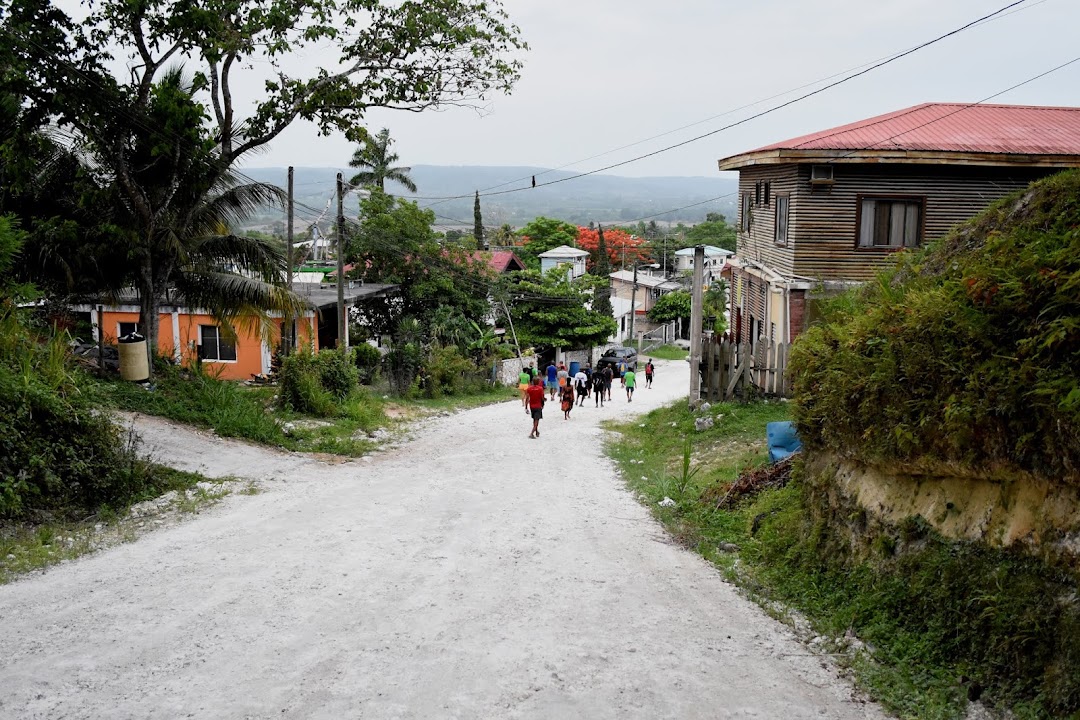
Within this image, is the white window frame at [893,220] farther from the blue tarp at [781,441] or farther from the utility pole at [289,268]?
the utility pole at [289,268]

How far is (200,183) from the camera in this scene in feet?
61.6

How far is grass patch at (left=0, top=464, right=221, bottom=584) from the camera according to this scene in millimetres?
9023

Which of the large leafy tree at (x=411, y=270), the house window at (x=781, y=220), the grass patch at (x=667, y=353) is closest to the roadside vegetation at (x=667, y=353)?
the grass patch at (x=667, y=353)

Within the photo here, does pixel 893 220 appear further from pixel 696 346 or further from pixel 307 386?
pixel 307 386

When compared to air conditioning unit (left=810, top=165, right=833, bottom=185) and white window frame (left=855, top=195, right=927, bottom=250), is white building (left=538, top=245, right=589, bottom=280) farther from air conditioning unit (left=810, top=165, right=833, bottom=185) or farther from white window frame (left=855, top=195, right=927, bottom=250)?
air conditioning unit (left=810, top=165, right=833, bottom=185)

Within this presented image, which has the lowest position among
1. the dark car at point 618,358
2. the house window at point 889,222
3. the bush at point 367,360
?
the dark car at point 618,358

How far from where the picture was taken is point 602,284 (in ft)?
180

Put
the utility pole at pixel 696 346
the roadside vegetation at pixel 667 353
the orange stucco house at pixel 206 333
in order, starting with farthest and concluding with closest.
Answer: the roadside vegetation at pixel 667 353 → the orange stucco house at pixel 206 333 → the utility pole at pixel 696 346

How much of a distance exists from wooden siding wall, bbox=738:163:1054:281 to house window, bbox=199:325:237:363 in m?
18.5

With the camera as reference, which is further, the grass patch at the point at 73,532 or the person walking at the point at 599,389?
the person walking at the point at 599,389

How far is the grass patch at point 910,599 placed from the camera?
520 cm

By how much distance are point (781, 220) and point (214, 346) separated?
1877cm

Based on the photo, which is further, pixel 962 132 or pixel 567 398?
pixel 567 398

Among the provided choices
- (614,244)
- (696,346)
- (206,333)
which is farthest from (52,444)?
(614,244)
